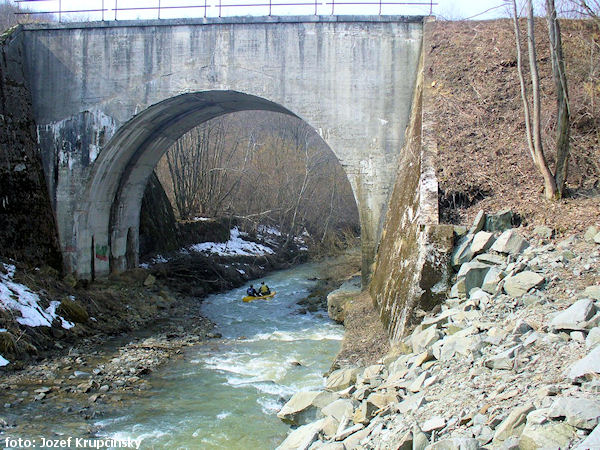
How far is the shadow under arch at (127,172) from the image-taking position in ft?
41.5

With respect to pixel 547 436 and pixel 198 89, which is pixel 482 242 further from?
pixel 198 89

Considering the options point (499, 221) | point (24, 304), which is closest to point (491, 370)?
point (499, 221)

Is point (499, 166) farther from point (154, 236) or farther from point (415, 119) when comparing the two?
point (154, 236)

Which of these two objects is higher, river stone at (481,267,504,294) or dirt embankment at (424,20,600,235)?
dirt embankment at (424,20,600,235)

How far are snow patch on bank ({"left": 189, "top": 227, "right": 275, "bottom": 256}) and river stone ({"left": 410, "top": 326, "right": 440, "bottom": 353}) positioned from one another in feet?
49.5

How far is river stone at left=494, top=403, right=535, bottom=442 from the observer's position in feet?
10.5

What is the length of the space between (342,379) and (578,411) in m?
3.75

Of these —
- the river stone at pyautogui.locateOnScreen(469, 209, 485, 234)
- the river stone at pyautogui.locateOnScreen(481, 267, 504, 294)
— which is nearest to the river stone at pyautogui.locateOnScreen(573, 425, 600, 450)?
the river stone at pyautogui.locateOnScreen(481, 267, 504, 294)

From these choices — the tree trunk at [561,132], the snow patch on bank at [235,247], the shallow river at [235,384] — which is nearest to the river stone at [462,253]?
the tree trunk at [561,132]

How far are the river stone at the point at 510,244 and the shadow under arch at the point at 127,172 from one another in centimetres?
666

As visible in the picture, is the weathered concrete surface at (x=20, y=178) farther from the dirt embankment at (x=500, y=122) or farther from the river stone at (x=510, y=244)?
the river stone at (x=510, y=244)

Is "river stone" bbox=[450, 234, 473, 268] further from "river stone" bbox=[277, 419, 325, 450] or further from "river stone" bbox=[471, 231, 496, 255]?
"river stone" bbox=[277, 419, 325, 450]

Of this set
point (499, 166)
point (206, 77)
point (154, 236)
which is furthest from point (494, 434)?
point (154, 236)

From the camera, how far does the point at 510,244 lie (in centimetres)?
661
